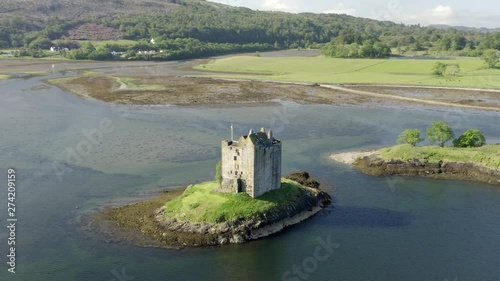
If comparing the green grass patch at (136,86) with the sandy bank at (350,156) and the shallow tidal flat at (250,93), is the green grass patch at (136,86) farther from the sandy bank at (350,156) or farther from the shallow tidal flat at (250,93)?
the sandy bank at (350,156)

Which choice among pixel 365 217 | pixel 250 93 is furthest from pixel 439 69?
pixel 365 217

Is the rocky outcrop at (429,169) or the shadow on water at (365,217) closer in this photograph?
the shadow on water at (365,217)

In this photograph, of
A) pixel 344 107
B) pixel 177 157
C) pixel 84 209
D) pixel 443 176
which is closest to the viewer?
pixel 84 209

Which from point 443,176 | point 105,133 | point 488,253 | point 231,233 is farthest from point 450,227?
point 105,133

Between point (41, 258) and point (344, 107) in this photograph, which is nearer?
point (41, 258)

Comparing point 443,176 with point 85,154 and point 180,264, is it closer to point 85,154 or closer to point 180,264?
point 180,264

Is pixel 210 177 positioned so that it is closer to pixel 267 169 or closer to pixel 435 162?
pixel 267 169

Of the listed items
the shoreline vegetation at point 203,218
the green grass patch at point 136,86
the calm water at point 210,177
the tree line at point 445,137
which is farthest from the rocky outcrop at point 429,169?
the green grass patch at point 136,86
